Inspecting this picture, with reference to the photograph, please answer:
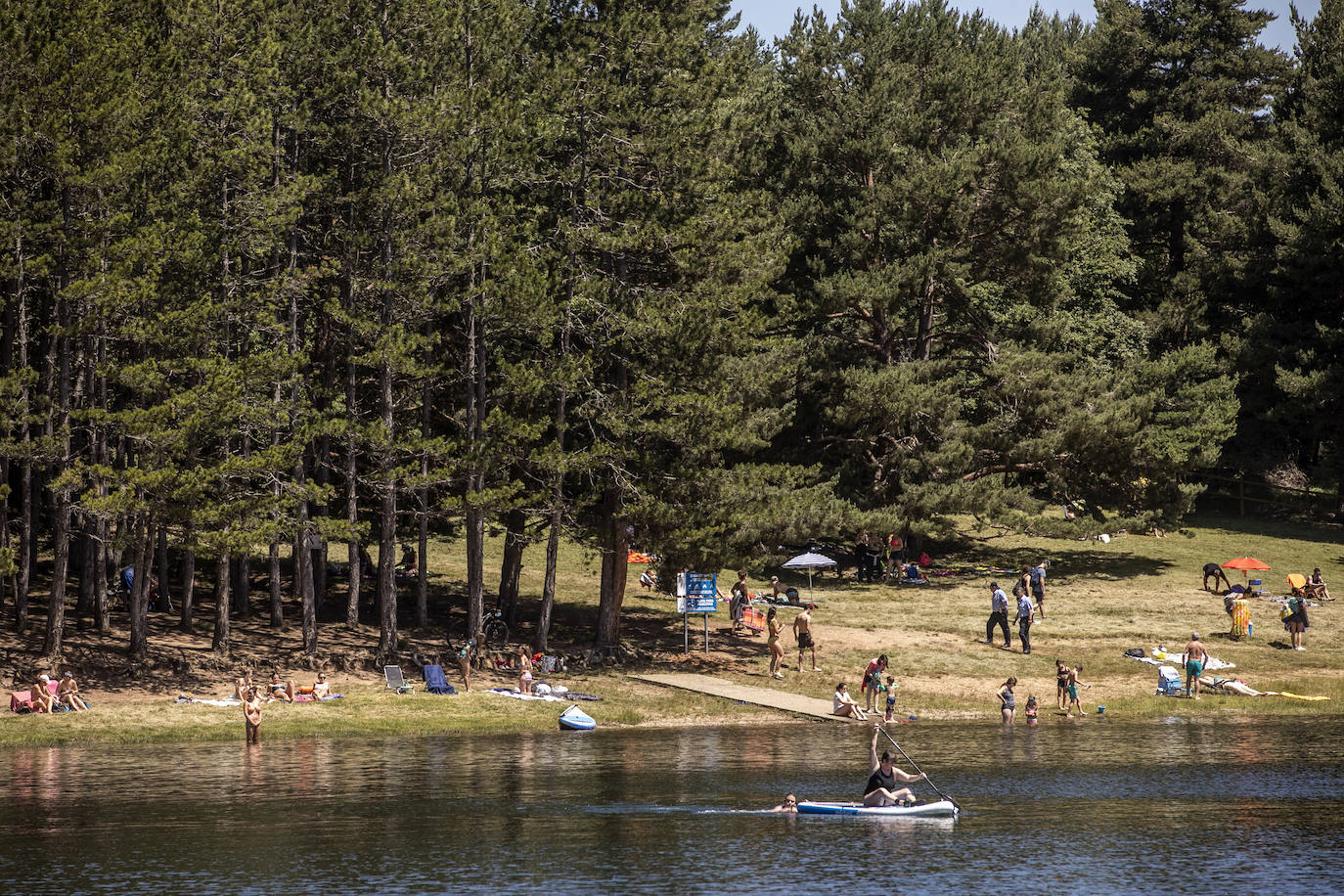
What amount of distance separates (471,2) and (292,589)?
24.6m

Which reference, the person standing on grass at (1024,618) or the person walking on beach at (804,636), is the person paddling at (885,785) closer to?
the person walking on beach at (804,636)

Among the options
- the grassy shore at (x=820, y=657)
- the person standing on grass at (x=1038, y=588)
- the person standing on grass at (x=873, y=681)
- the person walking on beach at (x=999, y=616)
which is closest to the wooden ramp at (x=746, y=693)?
the grassy shore at (x=820, y=657)

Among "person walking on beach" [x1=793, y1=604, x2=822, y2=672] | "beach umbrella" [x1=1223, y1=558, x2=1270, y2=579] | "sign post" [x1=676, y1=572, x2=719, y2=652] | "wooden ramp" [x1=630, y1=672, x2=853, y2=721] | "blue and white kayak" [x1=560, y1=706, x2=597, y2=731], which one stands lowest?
"blue and white kayak" [x1=560, y1=706, x2=597, y2=731]

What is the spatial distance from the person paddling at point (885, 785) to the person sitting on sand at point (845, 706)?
37.8ft

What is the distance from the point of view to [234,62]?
4225cm

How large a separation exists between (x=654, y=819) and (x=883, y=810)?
15.3 feet

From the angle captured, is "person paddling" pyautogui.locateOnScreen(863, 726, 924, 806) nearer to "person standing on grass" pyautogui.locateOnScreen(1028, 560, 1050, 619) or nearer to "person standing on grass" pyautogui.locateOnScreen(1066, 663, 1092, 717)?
"person standing on grass" pyautogui.locateOnScreen(1066, 663, 1092, 717)

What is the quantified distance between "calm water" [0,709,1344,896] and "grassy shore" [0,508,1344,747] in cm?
265

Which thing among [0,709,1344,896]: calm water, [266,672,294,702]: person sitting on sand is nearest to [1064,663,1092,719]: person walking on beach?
[0,709,1344,896]: calm water

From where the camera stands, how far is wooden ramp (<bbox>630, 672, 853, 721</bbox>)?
138ft

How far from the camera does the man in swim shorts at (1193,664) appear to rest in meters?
44.2

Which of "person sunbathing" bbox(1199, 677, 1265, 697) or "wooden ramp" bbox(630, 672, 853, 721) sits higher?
"person sunbathing" bbox(1199, 677, 1265, 697)

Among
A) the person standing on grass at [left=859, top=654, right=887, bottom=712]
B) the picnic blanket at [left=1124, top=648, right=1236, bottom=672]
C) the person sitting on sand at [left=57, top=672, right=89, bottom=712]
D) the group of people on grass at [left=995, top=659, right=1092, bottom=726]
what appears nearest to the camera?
the person sitting on sand at [left=57, top=672, right=89, bottom=712]

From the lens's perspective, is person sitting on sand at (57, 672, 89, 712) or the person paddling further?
person sitting on sand at (57, 672, 89, 712)
